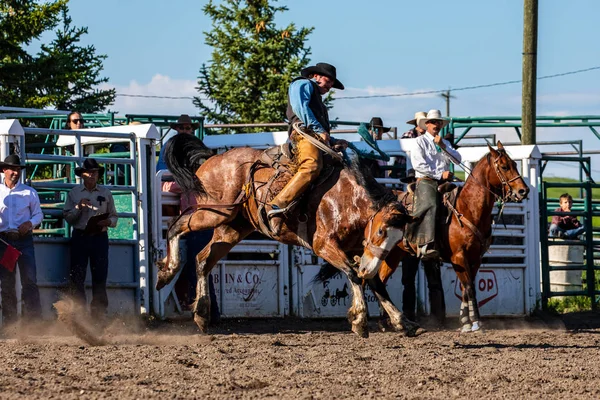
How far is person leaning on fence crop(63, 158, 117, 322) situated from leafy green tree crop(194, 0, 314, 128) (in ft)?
56.2

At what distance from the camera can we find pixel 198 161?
11.3 meters

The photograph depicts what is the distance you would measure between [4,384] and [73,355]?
1.62 metres

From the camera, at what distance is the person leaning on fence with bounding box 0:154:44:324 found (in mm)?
10141

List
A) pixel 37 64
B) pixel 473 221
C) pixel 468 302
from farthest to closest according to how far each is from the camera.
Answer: pixel 37 64, pixel 473 221, pixel 468 302

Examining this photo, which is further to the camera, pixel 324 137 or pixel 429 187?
pixel 429 187

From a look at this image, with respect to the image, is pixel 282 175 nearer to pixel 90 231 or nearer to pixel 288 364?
pixel 90 231

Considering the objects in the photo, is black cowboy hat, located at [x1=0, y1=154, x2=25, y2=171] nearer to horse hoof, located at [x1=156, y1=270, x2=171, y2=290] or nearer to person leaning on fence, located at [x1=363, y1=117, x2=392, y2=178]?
horse hoof, located at [x1=156, y1=270, x2=171, y2=290]

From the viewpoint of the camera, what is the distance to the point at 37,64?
23.7m

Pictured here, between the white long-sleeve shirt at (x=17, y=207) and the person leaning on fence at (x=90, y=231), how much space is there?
2.37 feet

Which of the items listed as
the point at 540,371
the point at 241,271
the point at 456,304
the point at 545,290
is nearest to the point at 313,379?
the point at 540,371

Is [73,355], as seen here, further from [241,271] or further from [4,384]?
[241,271]

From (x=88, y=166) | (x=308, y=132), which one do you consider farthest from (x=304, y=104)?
(x=88, y=166)

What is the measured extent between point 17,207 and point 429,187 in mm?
4459

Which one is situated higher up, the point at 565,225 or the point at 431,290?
the point at 565,225
